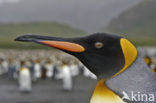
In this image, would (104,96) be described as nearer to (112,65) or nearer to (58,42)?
(112,65)

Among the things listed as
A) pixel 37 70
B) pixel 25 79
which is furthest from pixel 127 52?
pixel 37 70

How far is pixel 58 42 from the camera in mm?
1187

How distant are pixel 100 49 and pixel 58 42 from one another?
0.21 metres

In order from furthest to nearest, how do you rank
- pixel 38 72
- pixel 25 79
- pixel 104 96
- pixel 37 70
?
1. pixel 38 72
2. pixel 37 70
3. pixel 25 79
4. pixel 104 96

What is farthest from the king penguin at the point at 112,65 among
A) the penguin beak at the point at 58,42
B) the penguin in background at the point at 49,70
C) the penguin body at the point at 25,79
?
the penguin in background at the point at 49,70

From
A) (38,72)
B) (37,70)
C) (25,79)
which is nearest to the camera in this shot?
(25,79)

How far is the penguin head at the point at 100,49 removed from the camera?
1147mm

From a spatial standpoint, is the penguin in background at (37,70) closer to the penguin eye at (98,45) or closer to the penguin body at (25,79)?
the penguin body at (25,79)

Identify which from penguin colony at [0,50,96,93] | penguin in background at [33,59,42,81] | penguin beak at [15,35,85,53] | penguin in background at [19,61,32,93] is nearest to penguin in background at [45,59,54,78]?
penguin colony at [0,50,96,93]

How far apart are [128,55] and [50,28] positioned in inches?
4948

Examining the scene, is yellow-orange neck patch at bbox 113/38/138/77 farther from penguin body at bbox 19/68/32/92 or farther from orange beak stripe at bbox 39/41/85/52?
penguin body at bbox 19/68/32/92

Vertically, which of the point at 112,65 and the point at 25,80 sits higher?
the point at 112,65

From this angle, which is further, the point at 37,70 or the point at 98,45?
the point at 37,70

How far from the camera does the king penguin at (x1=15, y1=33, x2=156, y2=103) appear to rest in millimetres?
1085
